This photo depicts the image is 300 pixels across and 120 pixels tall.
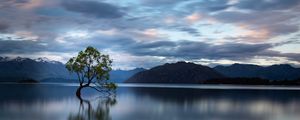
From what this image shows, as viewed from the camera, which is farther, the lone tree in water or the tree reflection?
the lone tree in water

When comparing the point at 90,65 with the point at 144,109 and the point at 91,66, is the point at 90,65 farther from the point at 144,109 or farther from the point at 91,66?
the point at 144,109

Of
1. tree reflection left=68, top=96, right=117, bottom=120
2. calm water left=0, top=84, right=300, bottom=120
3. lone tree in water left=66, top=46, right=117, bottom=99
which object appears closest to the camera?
tree reflection left=68, top=96, right=117, bottom=120

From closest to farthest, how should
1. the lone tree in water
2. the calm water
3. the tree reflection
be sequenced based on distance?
1. the tree reflection
2. the calm water
3. the lone tree in water

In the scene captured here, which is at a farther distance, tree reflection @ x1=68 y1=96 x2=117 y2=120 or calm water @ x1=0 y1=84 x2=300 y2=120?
calm water @ x1=0 y1=84 x2=300 y2=120

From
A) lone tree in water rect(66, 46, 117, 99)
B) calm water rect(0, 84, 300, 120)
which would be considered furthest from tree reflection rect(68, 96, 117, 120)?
lone tree in water rect(66, 46, 117, 99)

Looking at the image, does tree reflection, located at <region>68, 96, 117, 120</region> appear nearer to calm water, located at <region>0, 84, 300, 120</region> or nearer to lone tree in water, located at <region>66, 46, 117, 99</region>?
calm water, located at <region>0, 84, 300, 120</region>

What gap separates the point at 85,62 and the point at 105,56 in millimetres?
4616

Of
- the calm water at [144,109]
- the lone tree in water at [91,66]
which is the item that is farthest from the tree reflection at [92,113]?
the lone tree in water at [91,66]

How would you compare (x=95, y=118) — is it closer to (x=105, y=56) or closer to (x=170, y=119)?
(x=170, y=119)

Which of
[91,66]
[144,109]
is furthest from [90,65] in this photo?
[144,109]

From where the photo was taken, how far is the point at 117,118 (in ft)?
121

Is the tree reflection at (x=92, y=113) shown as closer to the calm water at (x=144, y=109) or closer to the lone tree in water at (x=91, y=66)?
the calm water at (x=144, y=109)

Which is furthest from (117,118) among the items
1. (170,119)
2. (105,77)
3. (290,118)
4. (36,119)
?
(105,77)

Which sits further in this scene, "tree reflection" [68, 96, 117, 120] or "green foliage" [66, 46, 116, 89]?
"green foliage" [66, 46, 116, 89]
